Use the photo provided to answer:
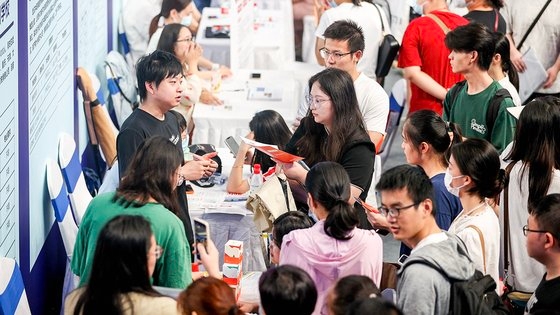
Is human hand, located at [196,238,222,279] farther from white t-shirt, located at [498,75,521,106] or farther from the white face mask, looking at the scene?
white t-shirt, located at [498,75,521,106]

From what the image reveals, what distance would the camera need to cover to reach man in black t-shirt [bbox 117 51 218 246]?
15.5 feet

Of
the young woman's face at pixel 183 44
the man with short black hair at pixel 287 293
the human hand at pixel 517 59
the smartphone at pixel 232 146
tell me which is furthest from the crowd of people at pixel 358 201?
the young woman's face at pixel 183 44

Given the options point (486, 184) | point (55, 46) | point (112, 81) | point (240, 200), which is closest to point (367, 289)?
point (486, 184)

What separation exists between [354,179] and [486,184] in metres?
0.81

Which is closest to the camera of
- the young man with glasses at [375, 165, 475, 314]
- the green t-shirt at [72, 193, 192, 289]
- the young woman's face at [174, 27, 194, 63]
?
the young man with glasses at [375, 165, 475, 314]

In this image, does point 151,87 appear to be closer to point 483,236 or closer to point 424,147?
point 424,147

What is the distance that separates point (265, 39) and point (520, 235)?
15.3 feet

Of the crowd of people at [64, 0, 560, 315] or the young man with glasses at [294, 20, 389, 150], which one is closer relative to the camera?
the crowd of people at [64, 0, 560, 315]

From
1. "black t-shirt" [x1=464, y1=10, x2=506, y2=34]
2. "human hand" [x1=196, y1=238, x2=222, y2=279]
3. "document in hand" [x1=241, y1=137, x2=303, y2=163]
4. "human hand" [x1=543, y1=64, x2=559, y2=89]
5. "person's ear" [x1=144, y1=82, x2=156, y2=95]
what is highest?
"black t-shirt" [x1=464, y1=10, x2=506, y2=34]

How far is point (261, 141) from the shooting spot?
5566 millimetres

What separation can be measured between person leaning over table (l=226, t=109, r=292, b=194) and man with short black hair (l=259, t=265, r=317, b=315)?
7.21 feet

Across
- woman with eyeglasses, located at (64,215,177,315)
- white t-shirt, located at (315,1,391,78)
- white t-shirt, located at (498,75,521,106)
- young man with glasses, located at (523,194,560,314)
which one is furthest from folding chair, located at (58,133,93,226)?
young man with glasses, located at (523,194,560,314)

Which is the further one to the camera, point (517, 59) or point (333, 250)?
point (517, 59)

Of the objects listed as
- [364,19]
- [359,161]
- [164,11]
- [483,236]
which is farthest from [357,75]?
[164,11]
